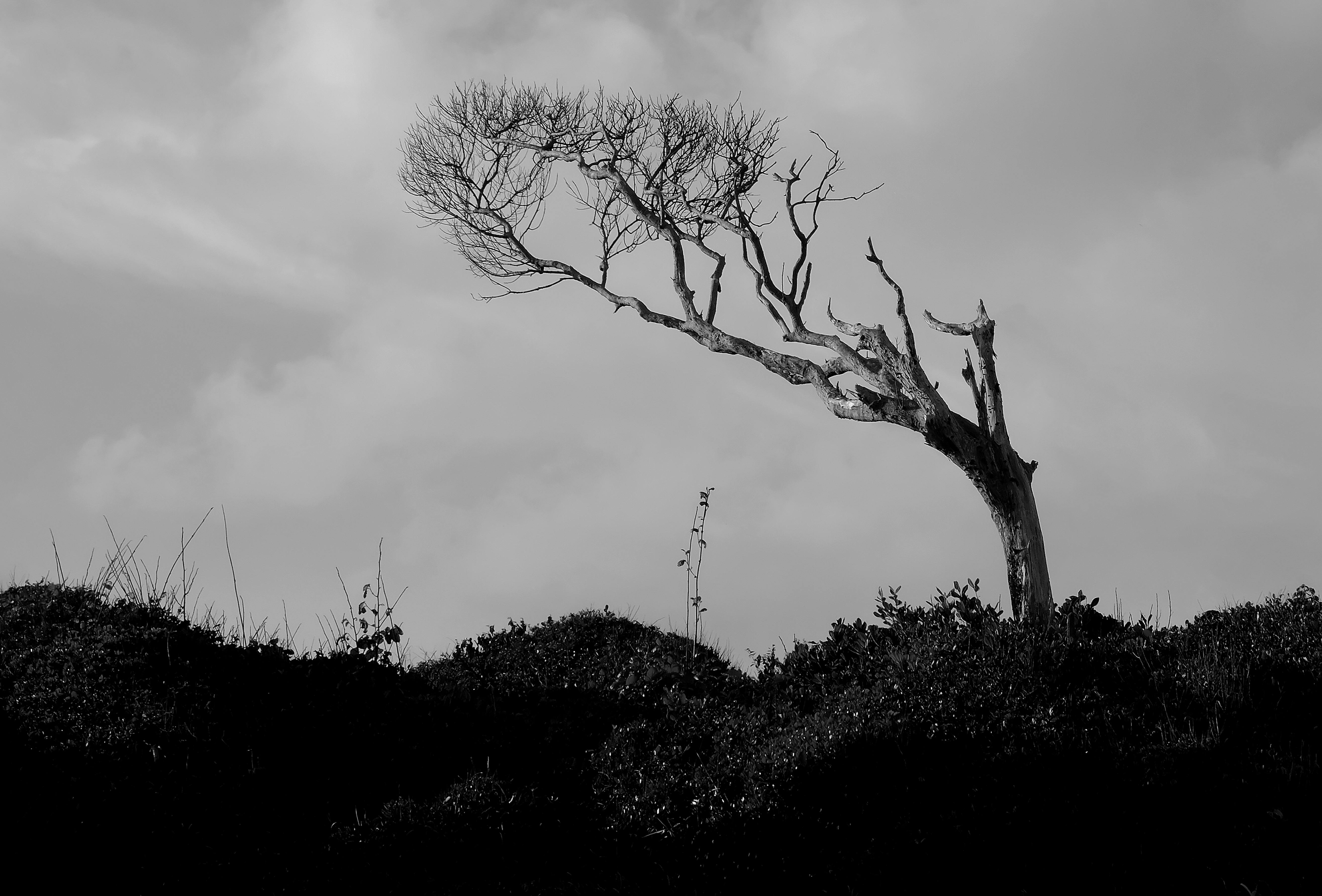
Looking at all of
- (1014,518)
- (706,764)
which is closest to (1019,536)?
(1014,518)

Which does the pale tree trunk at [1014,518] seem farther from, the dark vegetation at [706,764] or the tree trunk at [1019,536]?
the dark vegetation at [706,764]

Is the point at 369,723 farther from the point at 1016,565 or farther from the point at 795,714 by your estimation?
the point at 1016,565

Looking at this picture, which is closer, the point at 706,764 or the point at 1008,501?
the point at 706,764

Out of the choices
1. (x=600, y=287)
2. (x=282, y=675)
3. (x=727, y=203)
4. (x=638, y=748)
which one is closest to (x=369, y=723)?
(x=282, y=675)

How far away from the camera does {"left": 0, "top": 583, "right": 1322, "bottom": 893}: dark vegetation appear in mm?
7129

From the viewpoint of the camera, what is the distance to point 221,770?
8.64m

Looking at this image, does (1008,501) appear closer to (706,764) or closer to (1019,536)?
(1019,536)

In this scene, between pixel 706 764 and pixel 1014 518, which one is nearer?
pixel 706 764

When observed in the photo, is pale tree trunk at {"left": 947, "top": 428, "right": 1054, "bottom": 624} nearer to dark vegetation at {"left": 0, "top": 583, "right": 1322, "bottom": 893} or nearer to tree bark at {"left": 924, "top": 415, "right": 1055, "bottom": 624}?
tree bark at {"left": 924, "top": 415, "right": 1055, "bottom": 624}

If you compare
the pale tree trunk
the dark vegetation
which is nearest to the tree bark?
the pale tree trunk

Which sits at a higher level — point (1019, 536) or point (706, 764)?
point (1019, 536)

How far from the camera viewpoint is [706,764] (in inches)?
348

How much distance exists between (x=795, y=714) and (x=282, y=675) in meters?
4.92

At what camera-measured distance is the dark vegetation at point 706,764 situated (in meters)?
7.13
